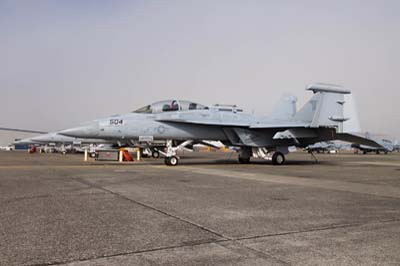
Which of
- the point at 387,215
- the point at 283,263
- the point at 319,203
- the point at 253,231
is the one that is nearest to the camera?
the point at 283,263

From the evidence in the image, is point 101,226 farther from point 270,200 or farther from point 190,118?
point 190,118

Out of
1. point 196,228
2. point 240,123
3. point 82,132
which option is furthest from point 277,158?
point 196,228

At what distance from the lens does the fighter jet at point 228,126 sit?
51.6ft

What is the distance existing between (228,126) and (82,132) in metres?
6.58

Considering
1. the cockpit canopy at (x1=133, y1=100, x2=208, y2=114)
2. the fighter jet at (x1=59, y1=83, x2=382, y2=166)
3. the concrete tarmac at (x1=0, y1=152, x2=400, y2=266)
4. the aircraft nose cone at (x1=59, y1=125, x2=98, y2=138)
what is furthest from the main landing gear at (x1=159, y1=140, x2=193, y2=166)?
the concrete tarmac at (x1=0, y1=152, x2=400, y2=266)

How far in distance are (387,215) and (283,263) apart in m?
2.91

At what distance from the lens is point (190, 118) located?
1639cm

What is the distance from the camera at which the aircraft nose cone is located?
15.0 metres

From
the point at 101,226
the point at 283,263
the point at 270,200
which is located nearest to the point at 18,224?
the point at 101,226

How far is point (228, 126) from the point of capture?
685 inches

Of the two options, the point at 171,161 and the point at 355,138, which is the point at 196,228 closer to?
the point at 171,161

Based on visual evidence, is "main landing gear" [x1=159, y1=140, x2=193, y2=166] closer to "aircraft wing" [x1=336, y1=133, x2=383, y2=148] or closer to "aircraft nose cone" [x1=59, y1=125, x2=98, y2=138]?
"aircraft nose cone" [x1=59, y1=125, x2=98, y2=138]

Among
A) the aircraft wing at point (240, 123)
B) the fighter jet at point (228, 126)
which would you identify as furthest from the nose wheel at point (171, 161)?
the aircraft wing at point (240, 123)

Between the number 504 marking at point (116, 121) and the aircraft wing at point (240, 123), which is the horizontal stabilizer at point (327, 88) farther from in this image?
the number 504 marking at point (116, 121)
